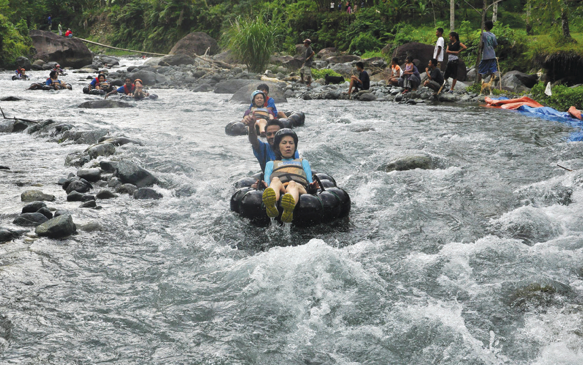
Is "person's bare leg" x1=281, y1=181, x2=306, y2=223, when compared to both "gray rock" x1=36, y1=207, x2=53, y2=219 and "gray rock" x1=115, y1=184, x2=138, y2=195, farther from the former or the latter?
"gray rock" x1=36, y1=207, x2=53, y2=219

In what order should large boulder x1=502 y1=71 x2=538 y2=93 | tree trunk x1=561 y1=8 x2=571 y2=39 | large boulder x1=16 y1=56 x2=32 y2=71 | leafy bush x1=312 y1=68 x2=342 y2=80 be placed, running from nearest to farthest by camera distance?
tree trunk x1=561 y1=8 x2=571 y2=39, large boulder x1=502 y1=71 x2=538 y2=93, leafy bush x1=312 y1=68 x2=342 y2=80, large boulder x1=16 y1=56 x2=32 y2=71

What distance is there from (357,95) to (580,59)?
6.98 meters

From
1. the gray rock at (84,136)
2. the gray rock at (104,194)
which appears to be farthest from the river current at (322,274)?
the gray rock at (84,136)

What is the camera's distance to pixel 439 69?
1758 centimetres

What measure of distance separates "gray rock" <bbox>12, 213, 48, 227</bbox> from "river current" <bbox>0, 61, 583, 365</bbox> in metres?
0.39

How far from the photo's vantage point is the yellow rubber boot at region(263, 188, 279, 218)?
5.54 m

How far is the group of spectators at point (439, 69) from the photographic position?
14937mm

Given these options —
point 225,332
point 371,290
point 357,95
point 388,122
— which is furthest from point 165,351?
point 357,95

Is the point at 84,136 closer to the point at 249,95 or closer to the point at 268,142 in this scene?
the point at 268,142

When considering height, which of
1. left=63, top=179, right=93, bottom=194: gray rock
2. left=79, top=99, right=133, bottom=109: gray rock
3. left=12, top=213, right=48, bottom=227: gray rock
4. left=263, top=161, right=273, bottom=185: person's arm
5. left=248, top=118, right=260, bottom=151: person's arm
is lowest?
left=79, top=99, right=133, bottom=109: gray rock

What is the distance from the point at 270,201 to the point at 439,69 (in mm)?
13895

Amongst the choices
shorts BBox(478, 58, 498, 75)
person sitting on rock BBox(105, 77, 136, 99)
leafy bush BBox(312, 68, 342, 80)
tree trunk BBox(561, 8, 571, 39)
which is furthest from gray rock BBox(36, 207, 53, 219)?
leafy bush BBox(312, 68, 342, 80)

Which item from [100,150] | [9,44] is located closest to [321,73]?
[100,150]

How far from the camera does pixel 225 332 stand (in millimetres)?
3953
